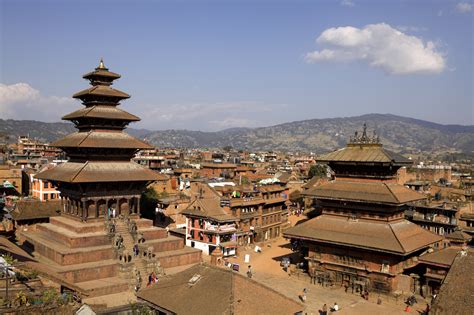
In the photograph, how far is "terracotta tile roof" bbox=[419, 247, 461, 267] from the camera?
105 feet

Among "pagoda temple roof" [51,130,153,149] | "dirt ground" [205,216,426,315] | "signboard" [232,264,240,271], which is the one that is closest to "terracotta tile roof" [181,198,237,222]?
"dirt ground" [205,216,426,315]

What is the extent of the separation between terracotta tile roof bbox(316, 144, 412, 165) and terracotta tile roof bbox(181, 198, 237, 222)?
14122mm

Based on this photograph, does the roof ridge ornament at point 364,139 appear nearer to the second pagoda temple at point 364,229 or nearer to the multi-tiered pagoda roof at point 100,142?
the second pagoda temple at point 364,229

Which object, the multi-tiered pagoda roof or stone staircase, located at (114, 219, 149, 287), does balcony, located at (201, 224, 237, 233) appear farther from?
stone staircase, located at (114, 219, 149, 287)

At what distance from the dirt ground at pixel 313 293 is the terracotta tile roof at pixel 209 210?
16.3 ft

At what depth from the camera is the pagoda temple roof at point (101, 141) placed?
130ft

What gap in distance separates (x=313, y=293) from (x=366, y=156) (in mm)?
11839

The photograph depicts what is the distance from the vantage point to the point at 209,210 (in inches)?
1992

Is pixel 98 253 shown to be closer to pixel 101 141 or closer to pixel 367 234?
pixel 101 141

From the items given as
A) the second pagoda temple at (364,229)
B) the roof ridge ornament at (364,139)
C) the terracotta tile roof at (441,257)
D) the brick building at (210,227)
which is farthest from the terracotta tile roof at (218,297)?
the brick building at (210,227)

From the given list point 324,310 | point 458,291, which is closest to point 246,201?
point 324,310

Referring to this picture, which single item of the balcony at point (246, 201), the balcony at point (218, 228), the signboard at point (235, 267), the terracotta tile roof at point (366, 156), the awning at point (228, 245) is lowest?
the signboard at point (235, 267)

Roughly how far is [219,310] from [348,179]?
75.5ft

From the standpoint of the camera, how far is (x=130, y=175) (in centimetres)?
4038
